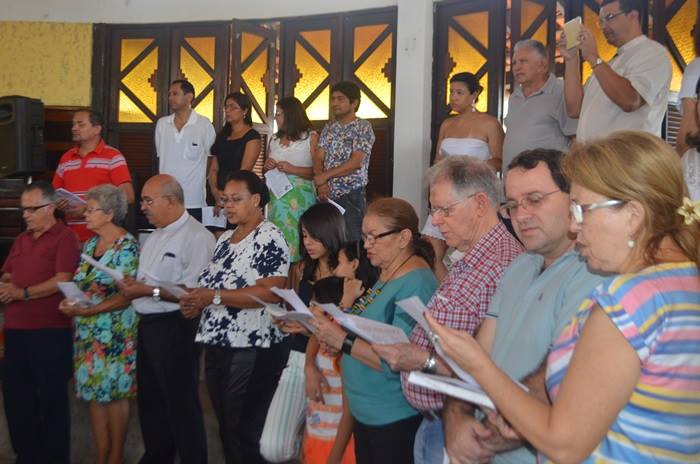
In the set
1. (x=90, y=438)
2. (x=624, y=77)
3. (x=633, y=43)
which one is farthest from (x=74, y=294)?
(x=633, y=43)

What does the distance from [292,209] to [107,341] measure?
1.64 m

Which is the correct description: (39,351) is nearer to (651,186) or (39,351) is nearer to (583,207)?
(583,207)

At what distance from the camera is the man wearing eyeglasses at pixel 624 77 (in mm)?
3572

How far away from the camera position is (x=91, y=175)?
5.12m

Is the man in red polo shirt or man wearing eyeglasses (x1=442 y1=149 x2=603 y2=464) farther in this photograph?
the man in red polo shirt

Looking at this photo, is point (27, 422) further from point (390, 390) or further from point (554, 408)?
point (554, 408)

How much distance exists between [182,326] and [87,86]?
457 cm

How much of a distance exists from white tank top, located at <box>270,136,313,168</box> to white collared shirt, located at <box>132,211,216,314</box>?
1.49 meters

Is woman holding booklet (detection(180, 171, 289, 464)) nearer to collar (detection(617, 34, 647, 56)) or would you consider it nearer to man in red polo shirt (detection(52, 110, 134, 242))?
man in red polo shirt (detection(52, 110, 134, 242))

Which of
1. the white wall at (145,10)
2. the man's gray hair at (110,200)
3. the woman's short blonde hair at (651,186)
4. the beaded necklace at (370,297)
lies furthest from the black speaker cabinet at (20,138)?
the woman's short blonde hair at (651,186)

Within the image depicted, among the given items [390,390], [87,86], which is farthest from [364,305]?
[87,86]

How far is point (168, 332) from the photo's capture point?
152 inches

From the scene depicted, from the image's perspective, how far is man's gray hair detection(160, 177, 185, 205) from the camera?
13.1 ft

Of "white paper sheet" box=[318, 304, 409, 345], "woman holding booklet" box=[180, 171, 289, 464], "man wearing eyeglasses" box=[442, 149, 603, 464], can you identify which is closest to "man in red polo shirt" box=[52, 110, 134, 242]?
"woman holding booklet" box=[180, 171, 289, 464]
